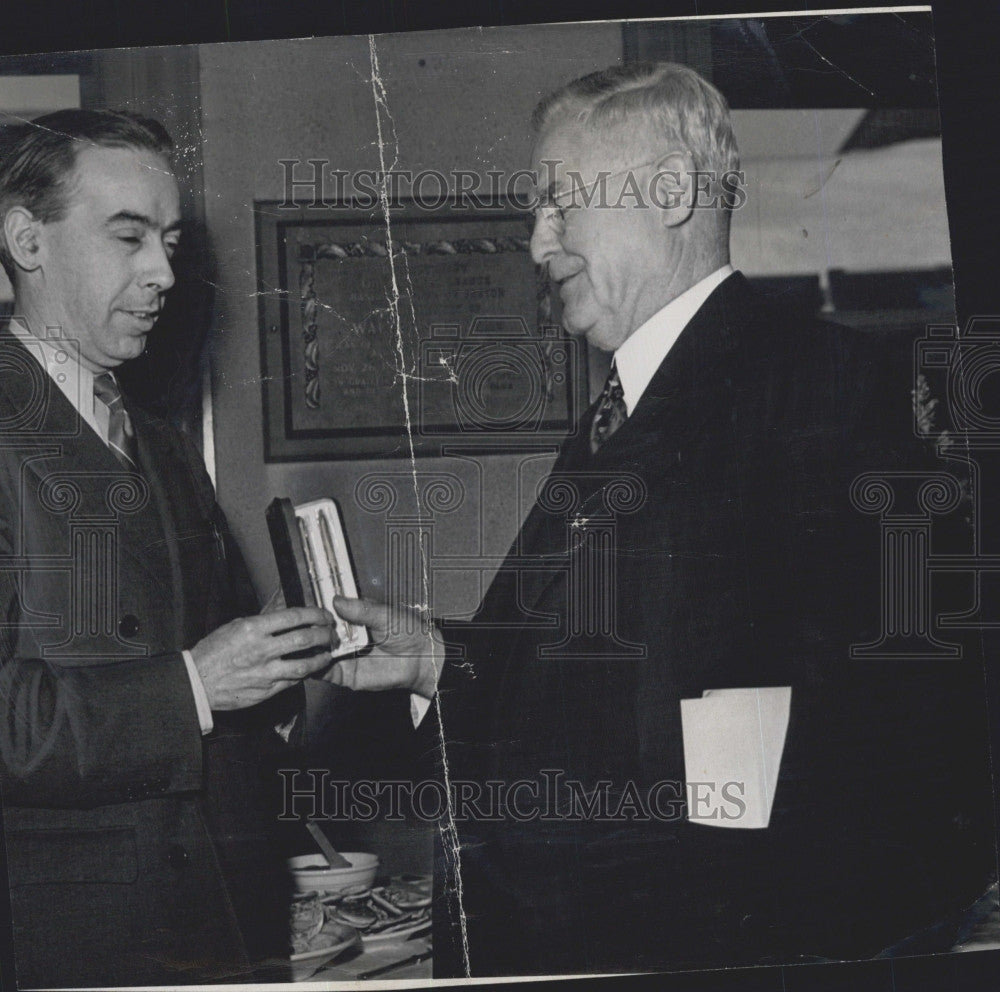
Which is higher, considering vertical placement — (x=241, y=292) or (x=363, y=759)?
(x=241, y=292)

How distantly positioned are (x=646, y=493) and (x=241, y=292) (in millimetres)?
529

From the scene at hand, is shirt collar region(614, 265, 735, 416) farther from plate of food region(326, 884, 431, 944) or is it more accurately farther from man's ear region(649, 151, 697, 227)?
plate of food region(326, 884, 431, 944)

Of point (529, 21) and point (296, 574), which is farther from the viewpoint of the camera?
point (529, 21)

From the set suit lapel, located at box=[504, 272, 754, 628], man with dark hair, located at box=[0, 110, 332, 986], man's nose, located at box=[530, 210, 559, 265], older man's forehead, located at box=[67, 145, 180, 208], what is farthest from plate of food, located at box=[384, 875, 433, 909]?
older man's forehead, located at box=[67, 145, 180, 208]

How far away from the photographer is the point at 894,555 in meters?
1.20

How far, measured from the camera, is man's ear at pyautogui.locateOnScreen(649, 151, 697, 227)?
1176 millimetres

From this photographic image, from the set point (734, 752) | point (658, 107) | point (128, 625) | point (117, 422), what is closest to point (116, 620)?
point (128, 625)

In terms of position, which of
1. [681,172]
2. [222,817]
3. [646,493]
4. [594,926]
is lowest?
[594,926]

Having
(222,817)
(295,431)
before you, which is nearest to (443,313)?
(295,431)

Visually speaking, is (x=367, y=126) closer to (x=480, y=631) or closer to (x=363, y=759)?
(x=480, y=631)

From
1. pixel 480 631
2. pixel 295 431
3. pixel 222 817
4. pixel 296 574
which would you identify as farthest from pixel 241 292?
pixel 222 817

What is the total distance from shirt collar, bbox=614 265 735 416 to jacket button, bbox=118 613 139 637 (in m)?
0.65

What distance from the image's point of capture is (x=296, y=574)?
1.18 metres

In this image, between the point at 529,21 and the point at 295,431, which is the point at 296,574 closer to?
the point at 295,431
